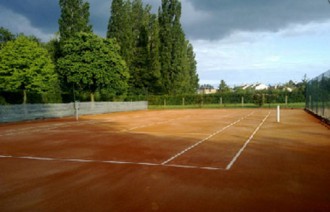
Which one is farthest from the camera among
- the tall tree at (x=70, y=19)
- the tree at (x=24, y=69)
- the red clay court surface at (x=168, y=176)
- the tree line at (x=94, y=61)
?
the tall tree at (x=70, y=19)

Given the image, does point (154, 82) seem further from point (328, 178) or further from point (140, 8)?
point (328, 178)

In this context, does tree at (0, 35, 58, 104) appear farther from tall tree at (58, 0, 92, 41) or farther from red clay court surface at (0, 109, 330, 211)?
red clay court surface at (0, 109, 330, 211)

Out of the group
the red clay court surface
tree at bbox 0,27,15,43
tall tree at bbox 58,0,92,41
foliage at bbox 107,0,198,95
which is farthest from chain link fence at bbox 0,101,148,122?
tree at bbox 0,27,15,43

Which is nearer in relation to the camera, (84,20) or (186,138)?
(186,138)

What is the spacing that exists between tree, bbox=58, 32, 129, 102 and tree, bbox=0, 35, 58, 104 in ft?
7.33

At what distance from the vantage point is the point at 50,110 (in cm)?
3067

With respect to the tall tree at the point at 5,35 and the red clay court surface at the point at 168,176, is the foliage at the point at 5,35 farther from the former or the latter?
the red clay court surface at the point at 168,176

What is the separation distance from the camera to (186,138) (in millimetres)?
13836

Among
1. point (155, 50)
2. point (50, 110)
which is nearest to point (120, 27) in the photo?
point (155, 50)

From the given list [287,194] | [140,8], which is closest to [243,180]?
[287,194]

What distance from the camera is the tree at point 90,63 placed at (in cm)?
3981

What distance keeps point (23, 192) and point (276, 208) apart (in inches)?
184

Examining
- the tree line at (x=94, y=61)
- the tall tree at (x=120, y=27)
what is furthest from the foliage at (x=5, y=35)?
the tall tree at (x=120, y=27)

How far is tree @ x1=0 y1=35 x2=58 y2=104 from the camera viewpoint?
37.8 meters
